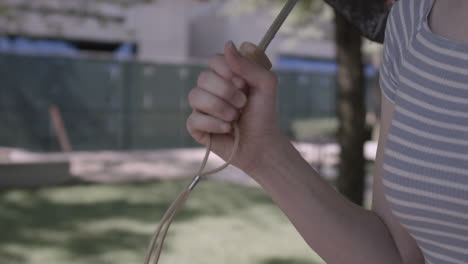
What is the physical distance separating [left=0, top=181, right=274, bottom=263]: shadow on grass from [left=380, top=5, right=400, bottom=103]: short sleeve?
5.13 m

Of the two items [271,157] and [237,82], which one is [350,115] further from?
[237,82]

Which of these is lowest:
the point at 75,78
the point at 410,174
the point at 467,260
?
the point at 75,78

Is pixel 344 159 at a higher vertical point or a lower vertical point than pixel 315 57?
higher

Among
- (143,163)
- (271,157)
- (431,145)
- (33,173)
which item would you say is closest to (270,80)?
(271,157)

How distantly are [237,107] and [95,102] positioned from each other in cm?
1480

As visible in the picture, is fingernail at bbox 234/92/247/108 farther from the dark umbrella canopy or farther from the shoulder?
the dark umbrella canopy

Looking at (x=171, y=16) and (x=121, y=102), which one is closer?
(x=121, y=102)

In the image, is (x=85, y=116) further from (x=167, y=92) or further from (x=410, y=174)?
(x=410, y=174)

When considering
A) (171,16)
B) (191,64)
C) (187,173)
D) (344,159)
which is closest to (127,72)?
(191,64)

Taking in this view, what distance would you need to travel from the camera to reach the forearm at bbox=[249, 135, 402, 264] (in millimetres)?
1201

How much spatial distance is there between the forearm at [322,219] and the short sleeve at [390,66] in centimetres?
23

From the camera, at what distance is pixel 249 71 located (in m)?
1.04

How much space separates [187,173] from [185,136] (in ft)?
16.1

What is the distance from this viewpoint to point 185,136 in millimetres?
16922
